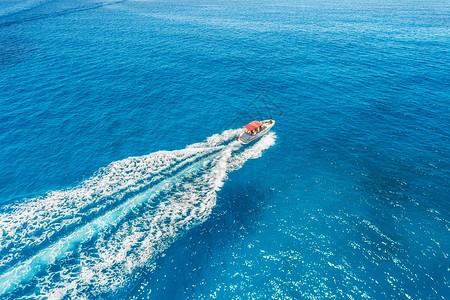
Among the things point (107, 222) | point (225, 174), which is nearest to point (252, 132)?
point (225, 174)

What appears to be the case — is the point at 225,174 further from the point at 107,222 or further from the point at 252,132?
the point at 107,222

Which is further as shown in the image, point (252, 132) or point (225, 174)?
Answer: point (252, 132)

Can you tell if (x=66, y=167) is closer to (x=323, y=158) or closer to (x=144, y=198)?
(x=144, y=198)

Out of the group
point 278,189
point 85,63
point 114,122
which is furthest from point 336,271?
point 85,63

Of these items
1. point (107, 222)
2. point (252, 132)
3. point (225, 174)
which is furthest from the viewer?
point (252, 132)

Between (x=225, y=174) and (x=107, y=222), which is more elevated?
(x=225, y=174)

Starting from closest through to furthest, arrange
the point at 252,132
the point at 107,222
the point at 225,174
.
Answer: the point at 107,222
the point at 225,174
the point at 252,132

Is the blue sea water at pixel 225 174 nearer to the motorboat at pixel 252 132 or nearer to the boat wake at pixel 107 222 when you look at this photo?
the boat wake at pixel 107 222
